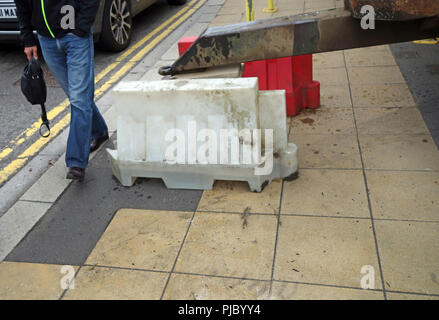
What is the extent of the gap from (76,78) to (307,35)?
6.08 ft

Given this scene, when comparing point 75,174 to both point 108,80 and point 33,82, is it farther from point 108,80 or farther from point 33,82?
point 108,80

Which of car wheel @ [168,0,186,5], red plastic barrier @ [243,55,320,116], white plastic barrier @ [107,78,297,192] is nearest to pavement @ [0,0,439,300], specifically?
white plastic barrier @ [107,78,297,192]

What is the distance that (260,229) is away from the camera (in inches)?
123

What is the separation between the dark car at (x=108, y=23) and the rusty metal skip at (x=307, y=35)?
367 centimetres

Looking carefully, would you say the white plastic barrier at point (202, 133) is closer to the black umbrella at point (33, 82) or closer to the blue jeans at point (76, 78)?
the blue jeans at point (76, 78)

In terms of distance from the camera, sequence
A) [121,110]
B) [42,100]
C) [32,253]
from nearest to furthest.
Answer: [32,253] → [121,110] → [42,100]

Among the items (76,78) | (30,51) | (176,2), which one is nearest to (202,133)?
(76,78)

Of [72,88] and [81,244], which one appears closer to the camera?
[81,244]

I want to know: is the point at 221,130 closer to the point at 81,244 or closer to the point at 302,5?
the point at 81,244

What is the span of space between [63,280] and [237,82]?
1790mm

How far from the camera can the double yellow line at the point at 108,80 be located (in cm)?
446

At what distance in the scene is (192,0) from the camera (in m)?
10.5
